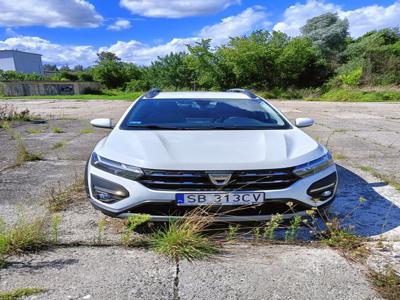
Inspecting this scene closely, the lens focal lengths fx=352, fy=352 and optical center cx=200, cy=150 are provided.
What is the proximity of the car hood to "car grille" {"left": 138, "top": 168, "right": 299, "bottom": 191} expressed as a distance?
48 mm

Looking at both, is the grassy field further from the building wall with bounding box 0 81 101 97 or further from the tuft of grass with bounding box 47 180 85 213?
the building wall with bounding box 0 81 101 97

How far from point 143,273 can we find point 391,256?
6.34 ft

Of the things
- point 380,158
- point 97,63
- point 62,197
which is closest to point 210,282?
point 62,197

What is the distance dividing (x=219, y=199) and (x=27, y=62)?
371 feet

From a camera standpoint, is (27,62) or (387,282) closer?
(387,282)

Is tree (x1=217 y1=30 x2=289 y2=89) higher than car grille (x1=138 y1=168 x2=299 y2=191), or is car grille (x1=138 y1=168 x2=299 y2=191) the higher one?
tree (x1=217 y1=30 x2=289 y2=89)

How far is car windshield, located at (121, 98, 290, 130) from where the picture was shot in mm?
3926

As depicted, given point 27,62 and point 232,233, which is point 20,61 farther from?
point 232,233

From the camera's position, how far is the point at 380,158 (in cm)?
639

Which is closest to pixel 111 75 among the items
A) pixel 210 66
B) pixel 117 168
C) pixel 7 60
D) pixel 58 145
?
pixel 210 66

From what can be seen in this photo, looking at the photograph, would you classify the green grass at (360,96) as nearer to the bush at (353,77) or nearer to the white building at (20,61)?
the bush at (353,77)

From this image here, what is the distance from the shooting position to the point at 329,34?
4009cm

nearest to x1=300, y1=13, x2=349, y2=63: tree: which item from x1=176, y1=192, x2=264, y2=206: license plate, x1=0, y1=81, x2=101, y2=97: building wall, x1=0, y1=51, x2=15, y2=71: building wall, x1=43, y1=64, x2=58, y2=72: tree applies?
x1=0, y1=81, x2=101, y2=97: building wall

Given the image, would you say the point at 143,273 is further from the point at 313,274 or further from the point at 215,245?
the point at 313,274
